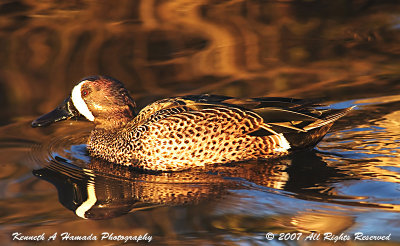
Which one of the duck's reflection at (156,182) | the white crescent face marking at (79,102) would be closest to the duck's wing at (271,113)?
the duck's reflection at (156,182)

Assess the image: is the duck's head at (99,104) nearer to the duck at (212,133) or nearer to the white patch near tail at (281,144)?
the duck at (212,133)

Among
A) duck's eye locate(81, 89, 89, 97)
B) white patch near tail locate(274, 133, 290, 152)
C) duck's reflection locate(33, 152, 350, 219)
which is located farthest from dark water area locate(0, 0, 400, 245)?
duck's eye locate(81, 89, 89, 97)

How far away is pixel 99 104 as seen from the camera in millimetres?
7469

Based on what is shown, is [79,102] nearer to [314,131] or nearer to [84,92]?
[84,92]

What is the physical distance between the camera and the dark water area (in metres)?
5.57

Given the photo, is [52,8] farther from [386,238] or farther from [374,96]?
[386,238]

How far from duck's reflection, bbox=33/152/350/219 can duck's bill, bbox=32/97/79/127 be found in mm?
494

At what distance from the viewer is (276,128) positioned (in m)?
7.02

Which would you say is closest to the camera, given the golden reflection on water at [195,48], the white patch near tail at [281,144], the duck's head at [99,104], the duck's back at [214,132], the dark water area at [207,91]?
the dark water area at [207,91]

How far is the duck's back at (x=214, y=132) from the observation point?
22.6ft

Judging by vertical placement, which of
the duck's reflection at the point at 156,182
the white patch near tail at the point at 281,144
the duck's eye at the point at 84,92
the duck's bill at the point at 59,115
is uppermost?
the duck's eye at the point at 84,92

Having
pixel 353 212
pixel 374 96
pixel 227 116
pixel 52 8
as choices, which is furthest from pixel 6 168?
pixel 52 8

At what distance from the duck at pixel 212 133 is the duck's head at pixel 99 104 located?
0.70 feet

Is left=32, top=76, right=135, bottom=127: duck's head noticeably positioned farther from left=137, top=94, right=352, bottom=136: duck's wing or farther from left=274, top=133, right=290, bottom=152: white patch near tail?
left=274, top=133, right=290, bottom=152: white patch near tail
